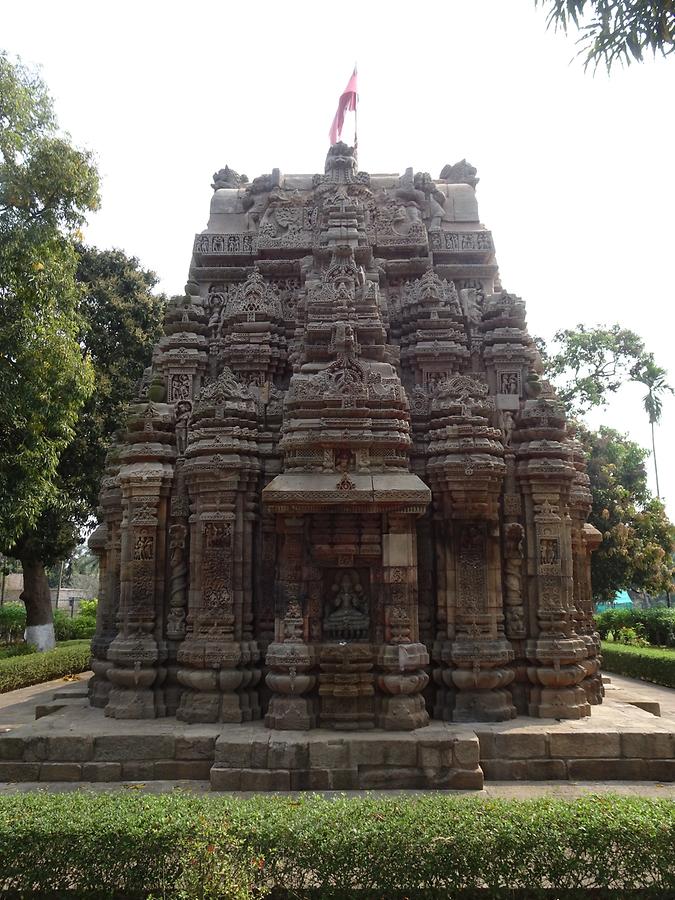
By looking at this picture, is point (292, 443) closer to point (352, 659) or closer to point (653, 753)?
point (352, 659)

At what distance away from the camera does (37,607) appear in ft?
76.4

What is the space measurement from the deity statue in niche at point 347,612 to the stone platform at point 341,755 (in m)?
1.19

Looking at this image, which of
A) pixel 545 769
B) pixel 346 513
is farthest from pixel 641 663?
pixel 346 513

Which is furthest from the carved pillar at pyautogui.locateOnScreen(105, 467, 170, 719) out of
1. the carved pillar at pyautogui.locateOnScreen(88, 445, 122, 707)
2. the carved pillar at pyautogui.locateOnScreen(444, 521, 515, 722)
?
the carved pillar at pyautogui.locateOnScreen(444, 521, 515, 722)

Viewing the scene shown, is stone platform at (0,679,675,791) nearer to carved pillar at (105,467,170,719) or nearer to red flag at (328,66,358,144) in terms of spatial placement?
carved pillar at (105,467,170,719)

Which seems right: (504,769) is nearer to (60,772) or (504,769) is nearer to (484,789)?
(484,789)

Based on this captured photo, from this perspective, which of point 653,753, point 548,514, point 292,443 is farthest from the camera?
point 548,514

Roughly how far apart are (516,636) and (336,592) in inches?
106

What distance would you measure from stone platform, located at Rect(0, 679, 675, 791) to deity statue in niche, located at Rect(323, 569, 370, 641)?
119 centimetres

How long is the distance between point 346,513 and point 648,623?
24.7m

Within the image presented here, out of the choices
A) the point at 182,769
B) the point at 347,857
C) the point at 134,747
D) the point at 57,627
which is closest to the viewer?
the point at 347,857

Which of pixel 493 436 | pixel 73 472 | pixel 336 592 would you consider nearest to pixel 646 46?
pixel 493 436

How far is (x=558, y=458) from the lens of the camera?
10102mm

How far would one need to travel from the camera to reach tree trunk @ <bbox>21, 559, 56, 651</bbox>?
2284 cm
